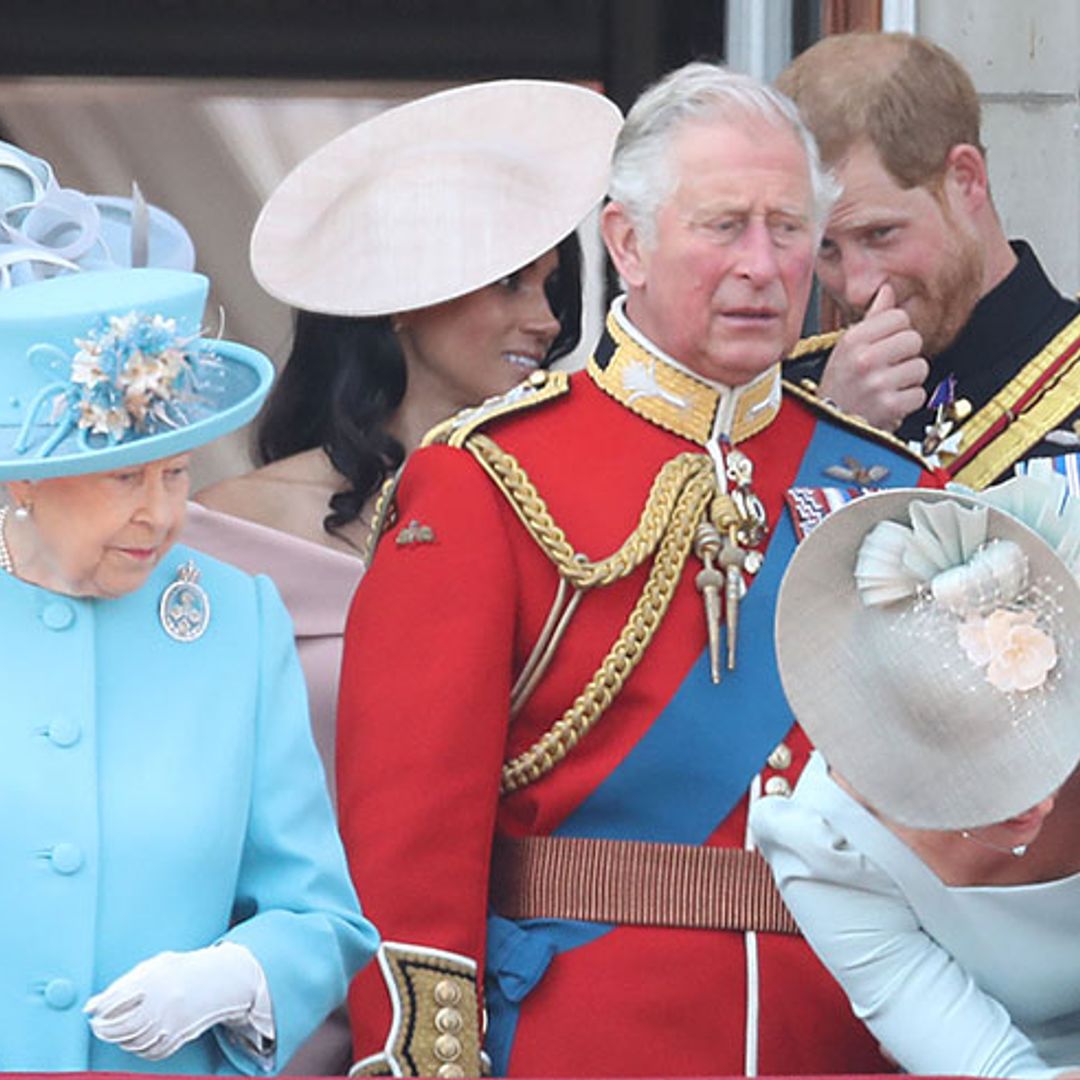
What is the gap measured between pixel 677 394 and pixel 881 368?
0.44 metres

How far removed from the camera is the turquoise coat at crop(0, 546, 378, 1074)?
3.70m

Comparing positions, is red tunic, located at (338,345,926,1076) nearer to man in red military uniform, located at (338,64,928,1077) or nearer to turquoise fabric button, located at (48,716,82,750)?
man in red military uniform, located at (338,64,928,1077)

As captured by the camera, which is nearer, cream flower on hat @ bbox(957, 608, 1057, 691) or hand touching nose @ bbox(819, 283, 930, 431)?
cream flower on hat @ bbox(957, 608, 1057, 691)

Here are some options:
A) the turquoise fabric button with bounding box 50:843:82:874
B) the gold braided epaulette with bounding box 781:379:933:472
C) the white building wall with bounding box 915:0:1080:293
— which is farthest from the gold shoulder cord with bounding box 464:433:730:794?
the white building wall with bounding box 915:0:1080:293

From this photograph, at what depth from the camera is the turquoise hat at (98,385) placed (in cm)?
369

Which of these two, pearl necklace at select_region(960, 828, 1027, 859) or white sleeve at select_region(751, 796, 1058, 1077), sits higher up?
pearl necklace at select_region(960, 828, 1027, 859)

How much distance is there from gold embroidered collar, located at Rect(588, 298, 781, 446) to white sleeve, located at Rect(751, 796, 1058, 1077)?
74 centimetres

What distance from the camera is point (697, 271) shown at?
4.41m

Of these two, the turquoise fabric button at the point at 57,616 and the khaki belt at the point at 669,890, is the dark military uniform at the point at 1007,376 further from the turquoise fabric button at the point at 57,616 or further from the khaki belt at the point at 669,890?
the turquoise fabric button at the point at 57,616

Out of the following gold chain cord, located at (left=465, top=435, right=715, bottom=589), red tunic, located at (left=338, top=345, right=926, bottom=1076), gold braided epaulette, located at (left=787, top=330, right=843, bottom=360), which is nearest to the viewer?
red tunic, located at (left=338, top=345, right=926, bottom=1076)

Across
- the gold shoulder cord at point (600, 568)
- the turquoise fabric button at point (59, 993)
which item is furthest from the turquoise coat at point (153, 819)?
the gold shoulder cord at point (600, 568)

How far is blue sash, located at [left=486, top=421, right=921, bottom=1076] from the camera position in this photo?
4234 millimetres

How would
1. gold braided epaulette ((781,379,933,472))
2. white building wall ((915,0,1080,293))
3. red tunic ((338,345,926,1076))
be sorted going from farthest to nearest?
white building wall ((915,0,1080,293)) → gold braided epaulette ((781,379,933,472)) → red tunic ((338,345,926,1076))

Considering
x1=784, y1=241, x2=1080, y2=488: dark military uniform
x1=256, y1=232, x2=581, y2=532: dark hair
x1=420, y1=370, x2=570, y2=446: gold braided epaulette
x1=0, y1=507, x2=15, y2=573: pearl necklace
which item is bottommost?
x1=256, y1=232, x2=581, y2=532: dark hair
